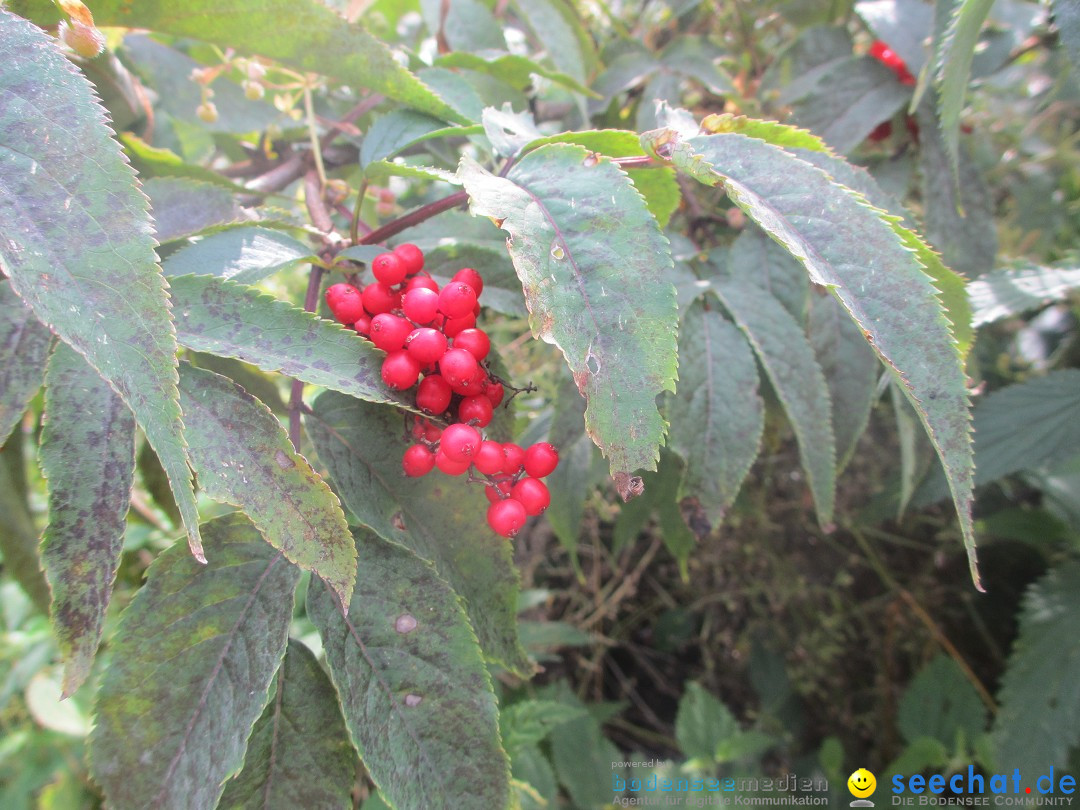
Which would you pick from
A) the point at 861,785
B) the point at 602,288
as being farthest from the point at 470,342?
the point at 861,785

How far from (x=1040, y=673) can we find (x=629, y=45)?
4.51 ft

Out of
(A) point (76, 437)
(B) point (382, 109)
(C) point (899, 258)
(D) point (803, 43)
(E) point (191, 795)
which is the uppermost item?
(D) point (803, 43)

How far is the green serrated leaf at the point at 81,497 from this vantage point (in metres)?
0.52

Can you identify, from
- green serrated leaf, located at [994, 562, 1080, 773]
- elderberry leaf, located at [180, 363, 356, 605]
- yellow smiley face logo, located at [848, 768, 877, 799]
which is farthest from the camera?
yellow smiley face logo, located at [848, 768, 877, 799]

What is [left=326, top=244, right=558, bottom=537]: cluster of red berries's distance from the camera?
58cm

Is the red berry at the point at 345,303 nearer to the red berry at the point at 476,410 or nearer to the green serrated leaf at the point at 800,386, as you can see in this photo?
the red berry at the point at 476,410

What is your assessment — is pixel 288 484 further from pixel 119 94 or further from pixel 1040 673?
pixel 1040 673

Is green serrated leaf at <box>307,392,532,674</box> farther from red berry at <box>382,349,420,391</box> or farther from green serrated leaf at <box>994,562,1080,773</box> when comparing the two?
green serrated leaf at <box>994,562,1080,773</box>

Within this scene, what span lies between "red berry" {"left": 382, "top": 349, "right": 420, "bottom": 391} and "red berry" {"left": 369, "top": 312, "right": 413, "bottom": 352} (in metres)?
0.03

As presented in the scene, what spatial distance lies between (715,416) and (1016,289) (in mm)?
536

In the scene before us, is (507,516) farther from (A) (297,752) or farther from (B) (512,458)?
(A) (297,752)

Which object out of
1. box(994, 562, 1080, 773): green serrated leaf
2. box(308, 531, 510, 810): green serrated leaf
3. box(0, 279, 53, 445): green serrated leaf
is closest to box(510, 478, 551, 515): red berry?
box(308, 531, 510, 810): green serrated leaf

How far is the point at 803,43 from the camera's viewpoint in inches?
47.1

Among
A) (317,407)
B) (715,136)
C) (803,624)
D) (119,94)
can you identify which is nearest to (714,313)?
(715,136)
